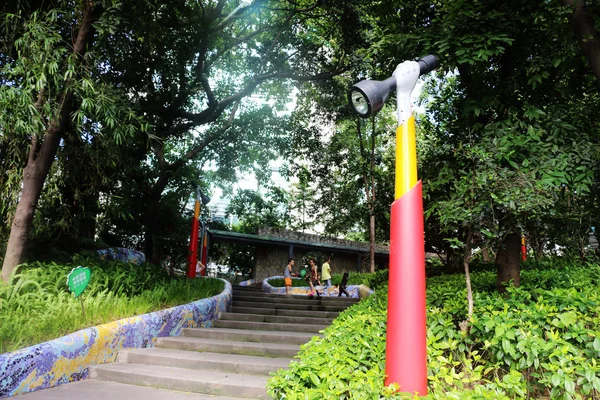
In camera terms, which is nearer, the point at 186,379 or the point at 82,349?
the point at 186,379

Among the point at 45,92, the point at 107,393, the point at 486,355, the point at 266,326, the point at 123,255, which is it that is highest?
the point at 45,92

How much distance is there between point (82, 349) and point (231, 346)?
75.5 inches

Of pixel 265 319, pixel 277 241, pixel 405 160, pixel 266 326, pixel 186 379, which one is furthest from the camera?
pixel 277 241

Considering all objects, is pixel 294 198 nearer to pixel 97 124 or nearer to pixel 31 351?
pixel 97 124

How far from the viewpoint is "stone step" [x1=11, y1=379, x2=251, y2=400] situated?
13.6 ft

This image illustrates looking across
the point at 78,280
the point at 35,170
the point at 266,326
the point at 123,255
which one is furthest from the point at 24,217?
the point at 123,255

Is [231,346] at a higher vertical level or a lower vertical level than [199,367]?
higher

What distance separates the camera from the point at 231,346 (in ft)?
19.5

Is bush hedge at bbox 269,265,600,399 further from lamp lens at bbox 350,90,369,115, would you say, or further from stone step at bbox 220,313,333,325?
stone step at bbox 220,313,333,325

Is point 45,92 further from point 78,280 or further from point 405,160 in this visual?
point 405,160

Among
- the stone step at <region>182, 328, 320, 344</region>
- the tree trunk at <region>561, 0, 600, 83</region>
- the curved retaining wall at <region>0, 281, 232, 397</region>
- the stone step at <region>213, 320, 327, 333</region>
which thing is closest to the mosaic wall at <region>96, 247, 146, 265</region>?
the stone step at <region>213, 320, 327, 333</region>

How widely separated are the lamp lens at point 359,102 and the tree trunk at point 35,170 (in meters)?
5.49

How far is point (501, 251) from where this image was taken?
4.78 metres

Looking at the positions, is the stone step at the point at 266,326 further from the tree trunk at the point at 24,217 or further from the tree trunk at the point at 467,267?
the tree trunk at the point at 467,267
